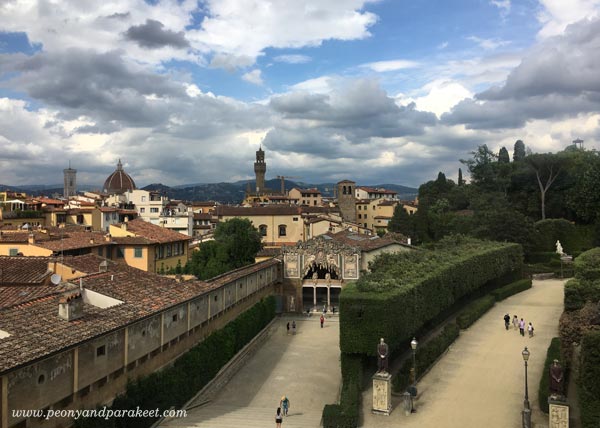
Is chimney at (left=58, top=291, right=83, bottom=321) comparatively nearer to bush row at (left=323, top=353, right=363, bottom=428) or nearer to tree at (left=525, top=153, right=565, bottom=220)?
bush row at (left=323, top=353, right=363, bottom=428)

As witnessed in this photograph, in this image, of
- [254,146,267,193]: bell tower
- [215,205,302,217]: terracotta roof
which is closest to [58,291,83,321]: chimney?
[215,205,302,217]: terracotta roof

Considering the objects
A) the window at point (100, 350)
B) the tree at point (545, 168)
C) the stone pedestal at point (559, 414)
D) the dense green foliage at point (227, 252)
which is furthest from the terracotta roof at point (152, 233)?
the tree at point (545, 168)

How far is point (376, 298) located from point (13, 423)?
18536mm

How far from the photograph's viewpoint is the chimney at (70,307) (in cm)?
1978

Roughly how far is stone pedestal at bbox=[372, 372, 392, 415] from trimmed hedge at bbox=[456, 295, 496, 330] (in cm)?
1781

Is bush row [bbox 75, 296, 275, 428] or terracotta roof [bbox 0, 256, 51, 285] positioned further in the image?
terracotta roof [bbox 0, 256, 51, 285]

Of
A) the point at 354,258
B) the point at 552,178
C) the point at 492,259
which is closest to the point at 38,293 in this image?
the point at 354,258

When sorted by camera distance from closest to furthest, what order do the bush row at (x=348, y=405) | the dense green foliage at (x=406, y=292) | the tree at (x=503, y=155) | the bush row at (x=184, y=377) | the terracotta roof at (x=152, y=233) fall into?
the bush row at (x=184, y=377) → the bush row at (x=348, y=405) → the dense green foliage at (x=406, y=292) → the terracotta roof at (x=152, y=233) → the tree at (x=503, y=155)

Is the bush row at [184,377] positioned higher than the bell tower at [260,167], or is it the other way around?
the bell tower at [260,167]

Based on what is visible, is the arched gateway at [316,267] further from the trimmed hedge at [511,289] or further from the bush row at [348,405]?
the bush row at [348,405]

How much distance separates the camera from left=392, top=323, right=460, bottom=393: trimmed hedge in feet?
93.6

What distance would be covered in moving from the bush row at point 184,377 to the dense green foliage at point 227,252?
15781 millimetres

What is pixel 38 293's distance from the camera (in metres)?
25.7

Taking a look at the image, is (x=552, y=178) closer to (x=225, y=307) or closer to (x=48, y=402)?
(x=225, y=307)
